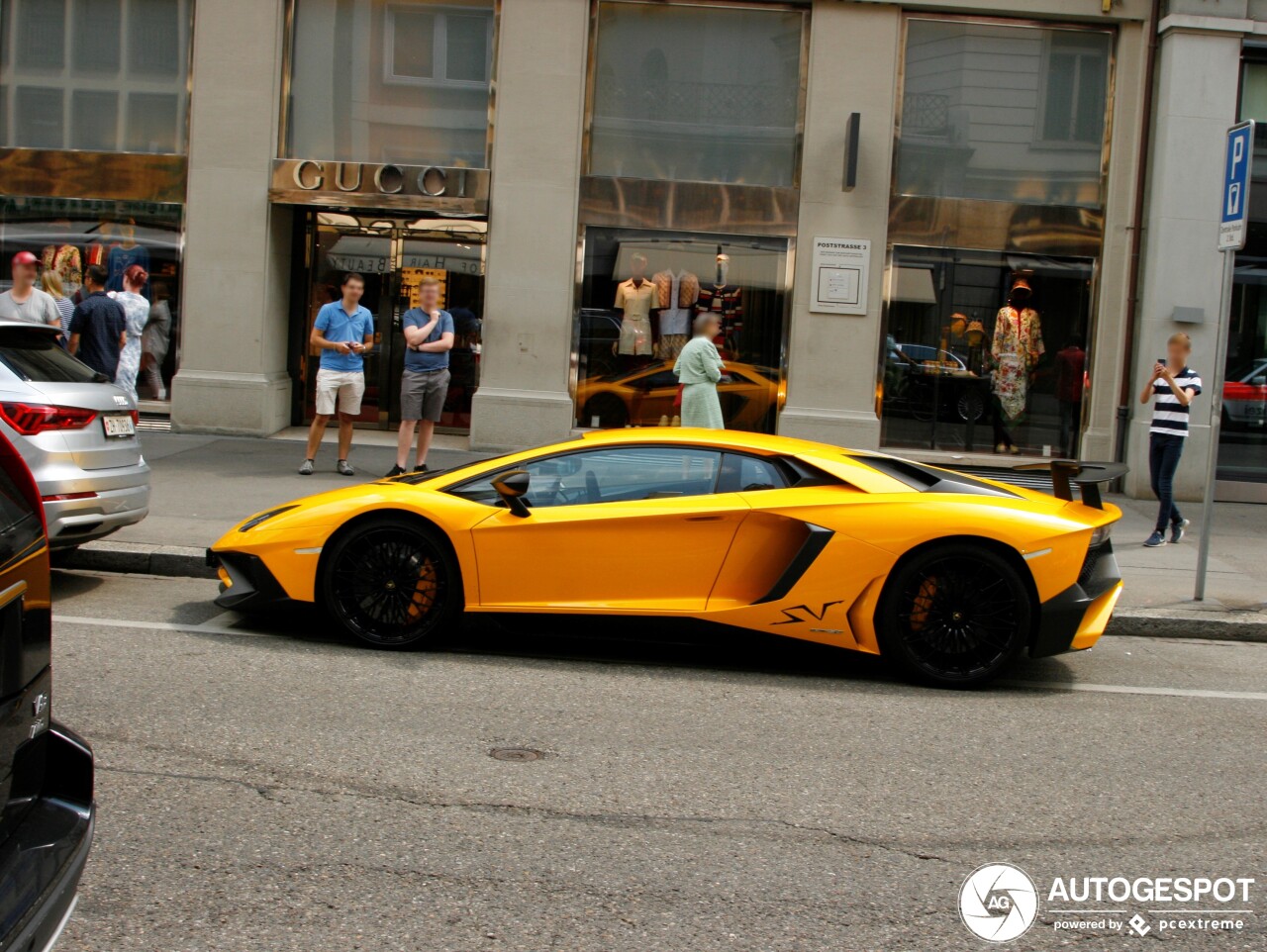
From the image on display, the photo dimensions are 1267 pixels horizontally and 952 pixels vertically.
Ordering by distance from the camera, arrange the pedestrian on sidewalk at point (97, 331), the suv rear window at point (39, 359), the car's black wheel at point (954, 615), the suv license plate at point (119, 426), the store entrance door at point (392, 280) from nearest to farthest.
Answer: the car's black wheel at point (954, 615) → the suv rear window at point (39, 359) → the suv license plate at point (119, 426) → the pedestrian on sidewalk at point (97, 331) → the store entrance door at point (392, 280)

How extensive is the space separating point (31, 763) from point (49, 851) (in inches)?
8.1

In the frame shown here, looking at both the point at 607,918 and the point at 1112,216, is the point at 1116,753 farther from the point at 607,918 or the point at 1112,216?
the point at 1112,216

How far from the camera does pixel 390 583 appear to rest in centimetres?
700

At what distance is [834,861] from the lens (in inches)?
169

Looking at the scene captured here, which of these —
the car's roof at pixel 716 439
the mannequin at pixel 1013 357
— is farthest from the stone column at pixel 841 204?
the car's roof at pixel 716 439

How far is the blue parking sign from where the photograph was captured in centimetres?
896

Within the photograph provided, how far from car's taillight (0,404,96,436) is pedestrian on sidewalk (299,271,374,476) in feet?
15.4

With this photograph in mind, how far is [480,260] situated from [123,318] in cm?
433

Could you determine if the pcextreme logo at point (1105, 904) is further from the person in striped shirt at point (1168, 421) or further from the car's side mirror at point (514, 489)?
the person in striped shirt at point (1168, 421)

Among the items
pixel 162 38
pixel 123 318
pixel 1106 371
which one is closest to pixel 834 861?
pixel 123 318

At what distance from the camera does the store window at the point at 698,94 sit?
1520 cm

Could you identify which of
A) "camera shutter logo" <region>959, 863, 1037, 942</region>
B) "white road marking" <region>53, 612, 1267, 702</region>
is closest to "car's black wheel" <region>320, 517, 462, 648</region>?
"white road marking" <region>53, 612, 1267, 702</region>

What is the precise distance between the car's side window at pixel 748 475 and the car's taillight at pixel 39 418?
377 cm

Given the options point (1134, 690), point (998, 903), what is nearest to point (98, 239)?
point (1134, 690)
